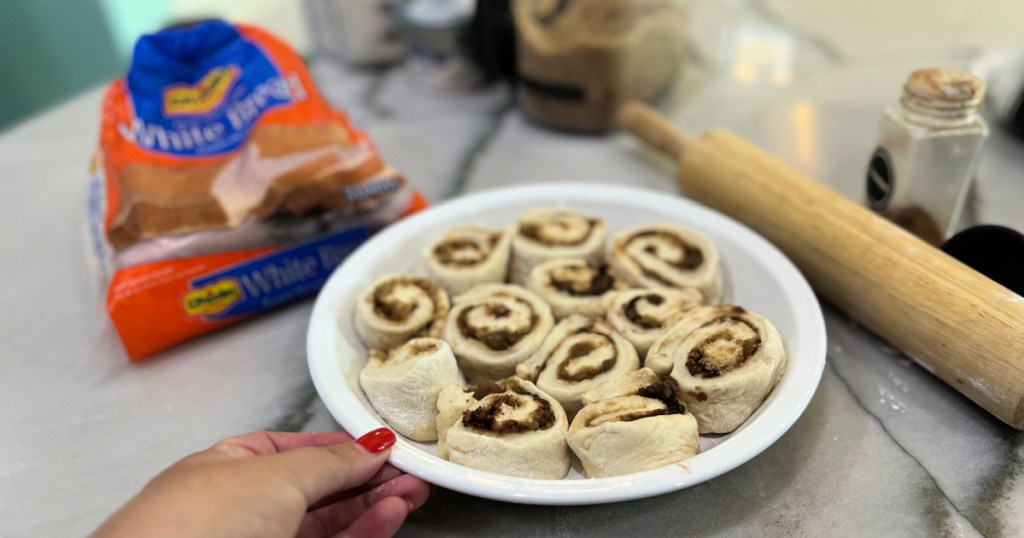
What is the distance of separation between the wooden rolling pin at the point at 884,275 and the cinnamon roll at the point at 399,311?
505 mm

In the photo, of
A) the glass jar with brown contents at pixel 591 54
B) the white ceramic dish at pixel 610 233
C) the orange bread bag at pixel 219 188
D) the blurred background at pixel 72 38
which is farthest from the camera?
the blurred background at pixel 72 38

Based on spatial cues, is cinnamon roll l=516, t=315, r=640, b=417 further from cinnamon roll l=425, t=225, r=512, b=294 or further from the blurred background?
the blurred background

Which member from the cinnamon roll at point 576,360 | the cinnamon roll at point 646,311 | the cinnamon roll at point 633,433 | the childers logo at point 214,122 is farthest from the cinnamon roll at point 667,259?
the childers logo at point 214,122

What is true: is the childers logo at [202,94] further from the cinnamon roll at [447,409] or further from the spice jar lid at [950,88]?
the spice jar lid at [950,88]

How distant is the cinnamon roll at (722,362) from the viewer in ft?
2.63

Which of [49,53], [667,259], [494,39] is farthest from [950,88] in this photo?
[49,53]

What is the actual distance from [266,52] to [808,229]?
0.95 meters

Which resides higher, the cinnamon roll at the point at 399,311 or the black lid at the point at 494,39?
the black lid at the point at 494,39

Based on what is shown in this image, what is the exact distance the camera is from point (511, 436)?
0.76 meters

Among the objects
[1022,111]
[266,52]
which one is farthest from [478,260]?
[1022,111]

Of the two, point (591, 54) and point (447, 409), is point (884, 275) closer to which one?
point (447, 409)

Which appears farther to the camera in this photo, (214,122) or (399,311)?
(214,122)

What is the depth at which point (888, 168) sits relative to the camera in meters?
1.09

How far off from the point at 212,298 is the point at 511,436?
1.76 feet
